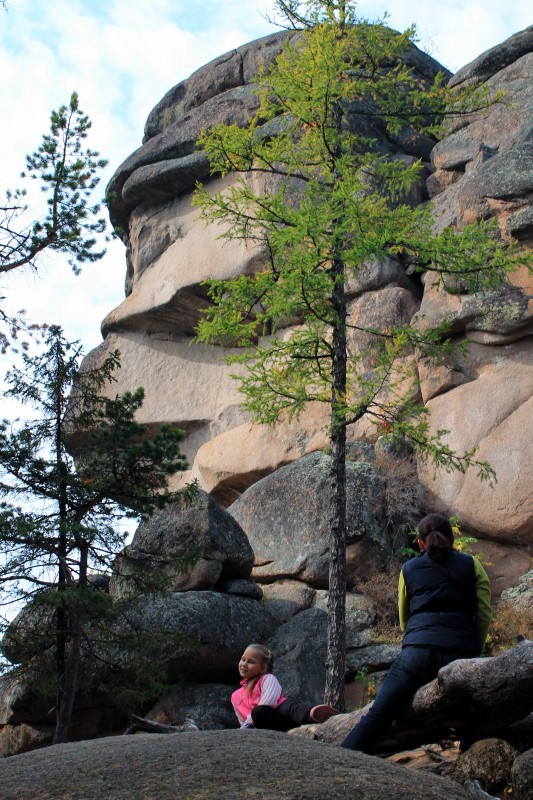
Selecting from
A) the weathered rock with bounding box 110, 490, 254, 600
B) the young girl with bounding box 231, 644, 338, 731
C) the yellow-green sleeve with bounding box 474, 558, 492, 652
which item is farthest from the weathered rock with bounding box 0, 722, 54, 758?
the yellow-green sleeve with bounding box 474, 558, 492, 652

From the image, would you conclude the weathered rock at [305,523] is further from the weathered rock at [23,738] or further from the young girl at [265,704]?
the young girl at [265,704]

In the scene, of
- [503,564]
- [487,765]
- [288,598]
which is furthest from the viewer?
[503,564]

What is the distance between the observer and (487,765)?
18.0 feet

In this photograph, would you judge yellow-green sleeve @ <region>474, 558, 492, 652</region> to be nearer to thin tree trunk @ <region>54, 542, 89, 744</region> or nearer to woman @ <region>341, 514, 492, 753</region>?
woman @ <region>341, 514, 492, 753</region>

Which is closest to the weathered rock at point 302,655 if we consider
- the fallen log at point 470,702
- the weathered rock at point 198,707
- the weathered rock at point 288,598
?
the weathered rock at point 288,598

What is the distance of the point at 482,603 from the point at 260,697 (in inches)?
87.9

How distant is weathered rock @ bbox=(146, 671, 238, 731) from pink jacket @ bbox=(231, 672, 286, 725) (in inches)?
248

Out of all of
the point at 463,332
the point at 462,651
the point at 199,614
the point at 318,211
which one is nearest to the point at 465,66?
the point at 463,332

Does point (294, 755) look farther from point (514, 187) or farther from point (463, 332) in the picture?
point (514, 187)

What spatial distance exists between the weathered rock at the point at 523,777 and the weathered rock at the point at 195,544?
32.5 feet

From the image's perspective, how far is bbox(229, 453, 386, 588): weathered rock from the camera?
16.6 m

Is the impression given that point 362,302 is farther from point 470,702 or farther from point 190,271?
point 470,702

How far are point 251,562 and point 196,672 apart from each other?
2446 millimetres

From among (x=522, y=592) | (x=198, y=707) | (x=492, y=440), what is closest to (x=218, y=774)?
(x=198, y=707)
